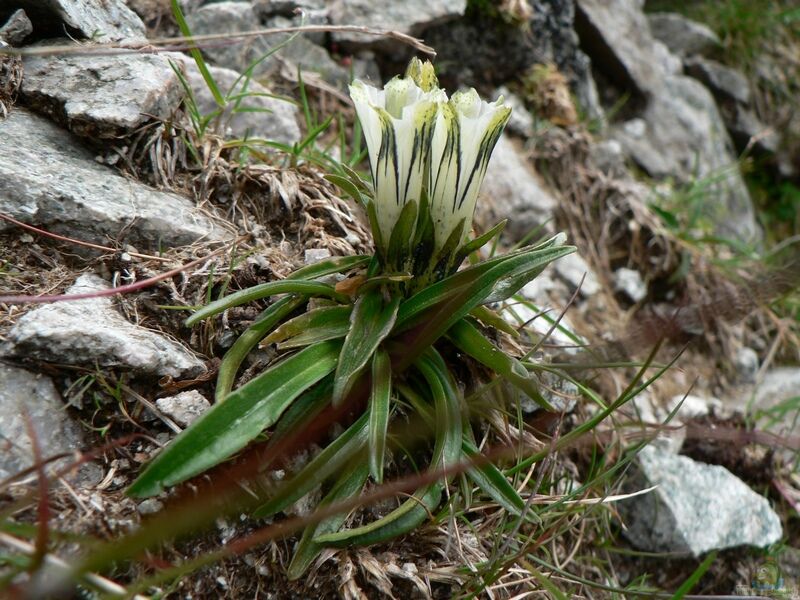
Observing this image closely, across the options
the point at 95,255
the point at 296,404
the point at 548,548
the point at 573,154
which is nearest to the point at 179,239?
the point at 95,255

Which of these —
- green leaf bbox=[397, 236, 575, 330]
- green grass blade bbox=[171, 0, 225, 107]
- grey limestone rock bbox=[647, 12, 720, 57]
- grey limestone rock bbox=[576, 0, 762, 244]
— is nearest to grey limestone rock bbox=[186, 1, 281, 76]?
green grass blade bbox=[171, 0, 225, 107]

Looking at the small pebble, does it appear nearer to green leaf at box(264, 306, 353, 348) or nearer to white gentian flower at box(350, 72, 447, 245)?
green leaf at box(264, 306, 353, 348)

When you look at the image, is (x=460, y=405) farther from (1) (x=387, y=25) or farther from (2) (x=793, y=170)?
(2) (x=793, y=170)

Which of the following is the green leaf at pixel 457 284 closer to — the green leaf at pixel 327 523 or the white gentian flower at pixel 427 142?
the white gentian flower at pixel 427 142

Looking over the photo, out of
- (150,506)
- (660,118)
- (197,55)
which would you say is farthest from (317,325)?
(660,118)

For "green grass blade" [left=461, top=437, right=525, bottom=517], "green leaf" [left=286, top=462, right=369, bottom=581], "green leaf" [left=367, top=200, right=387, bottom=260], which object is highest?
"green leaf" [left=367, top=200, right=387, bottom=260]

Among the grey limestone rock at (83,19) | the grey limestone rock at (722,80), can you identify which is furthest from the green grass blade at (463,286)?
the grey limestone rock at (722,80)
